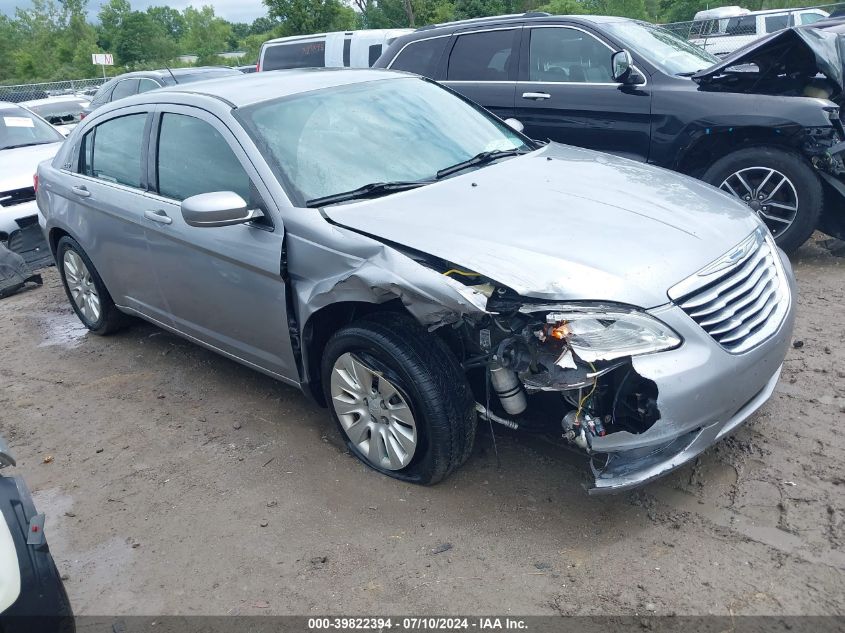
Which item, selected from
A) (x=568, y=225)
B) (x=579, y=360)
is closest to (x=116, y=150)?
(x=568, y=225)

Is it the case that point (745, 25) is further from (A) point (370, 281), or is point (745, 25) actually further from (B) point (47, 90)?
(B) point (47, 90)

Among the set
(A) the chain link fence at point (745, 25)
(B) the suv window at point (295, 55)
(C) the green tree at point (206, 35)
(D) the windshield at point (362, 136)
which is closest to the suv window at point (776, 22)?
(A) the chain link fence at point (745, 25)

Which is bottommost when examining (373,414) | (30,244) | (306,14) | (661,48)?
(30,244)

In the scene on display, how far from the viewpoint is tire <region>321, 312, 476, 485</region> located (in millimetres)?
3156

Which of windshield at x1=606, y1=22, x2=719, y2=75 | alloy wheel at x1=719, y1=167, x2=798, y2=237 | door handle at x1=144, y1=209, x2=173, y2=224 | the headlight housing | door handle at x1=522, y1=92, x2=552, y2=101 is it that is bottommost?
alloy wheel at x1=719, y1=167, x2=798, y2=237

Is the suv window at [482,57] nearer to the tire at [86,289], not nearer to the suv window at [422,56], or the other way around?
the suv window at [422,56]

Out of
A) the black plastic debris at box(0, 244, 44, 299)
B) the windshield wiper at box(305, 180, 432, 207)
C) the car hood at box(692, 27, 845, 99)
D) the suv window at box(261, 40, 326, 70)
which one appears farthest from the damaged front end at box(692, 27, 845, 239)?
the suv window at box(261, 40, 326, 70)

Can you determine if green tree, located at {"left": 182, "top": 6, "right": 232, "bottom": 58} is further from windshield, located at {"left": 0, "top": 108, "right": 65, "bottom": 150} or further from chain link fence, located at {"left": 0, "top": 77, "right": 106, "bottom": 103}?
windshield, located at {"left": 0, "top": 108, "right": 65, "bottom": 150}

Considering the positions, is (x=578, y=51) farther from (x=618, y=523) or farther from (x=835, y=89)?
(x=618, y=523)

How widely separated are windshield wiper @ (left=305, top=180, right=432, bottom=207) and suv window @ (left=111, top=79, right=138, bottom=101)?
10.8 metres

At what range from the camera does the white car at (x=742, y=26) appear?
50.8ft

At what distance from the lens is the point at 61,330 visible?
6039 millimetres

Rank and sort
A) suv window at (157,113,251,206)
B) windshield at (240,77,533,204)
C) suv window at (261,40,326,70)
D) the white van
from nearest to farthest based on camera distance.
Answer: windshield at (240,77,533,204), suv window at (157,113,251,206), the white van, suv window at (261,40,326,70)

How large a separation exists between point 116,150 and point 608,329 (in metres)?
3.54
